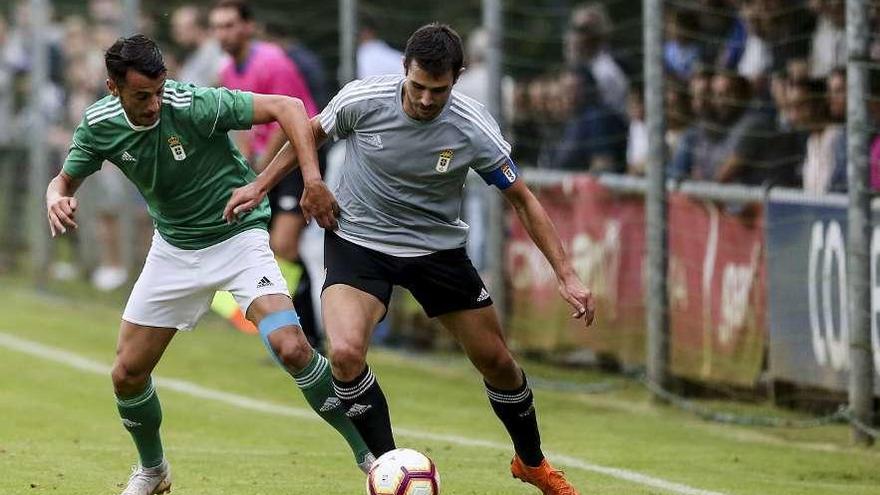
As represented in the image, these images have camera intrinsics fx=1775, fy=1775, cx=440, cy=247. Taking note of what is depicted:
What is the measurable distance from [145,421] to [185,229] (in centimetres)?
88

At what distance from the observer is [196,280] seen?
312 inches

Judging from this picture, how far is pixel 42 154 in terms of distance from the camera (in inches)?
744

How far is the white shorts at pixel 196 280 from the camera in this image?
7883 millimetres

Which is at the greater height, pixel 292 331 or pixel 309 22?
pixel 309 22

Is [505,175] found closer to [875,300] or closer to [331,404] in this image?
[331,404]

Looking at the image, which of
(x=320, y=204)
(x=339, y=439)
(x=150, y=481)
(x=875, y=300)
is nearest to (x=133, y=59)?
(x=320, y=204)

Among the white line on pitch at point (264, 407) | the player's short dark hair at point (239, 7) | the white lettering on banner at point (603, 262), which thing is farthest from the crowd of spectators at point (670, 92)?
the white line on pitch at point (264, 407)

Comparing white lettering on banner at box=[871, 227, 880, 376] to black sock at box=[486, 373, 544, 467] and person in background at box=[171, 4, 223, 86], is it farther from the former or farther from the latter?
person in background at box=[171, 4, 223, 86]

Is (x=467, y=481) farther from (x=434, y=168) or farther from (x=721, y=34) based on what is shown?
(x=721, y=34)

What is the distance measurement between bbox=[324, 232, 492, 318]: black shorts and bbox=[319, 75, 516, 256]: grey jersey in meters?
0.04

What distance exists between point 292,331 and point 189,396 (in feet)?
14.6

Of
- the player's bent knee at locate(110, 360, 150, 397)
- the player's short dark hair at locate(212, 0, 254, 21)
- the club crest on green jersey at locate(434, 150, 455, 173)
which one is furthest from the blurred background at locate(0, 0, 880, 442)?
the player's bent knee at locate(110, 360, 150, 397)

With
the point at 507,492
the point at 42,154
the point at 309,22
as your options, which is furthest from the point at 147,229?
the point at 507,492

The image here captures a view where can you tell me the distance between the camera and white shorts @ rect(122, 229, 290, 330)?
25.9 ft
